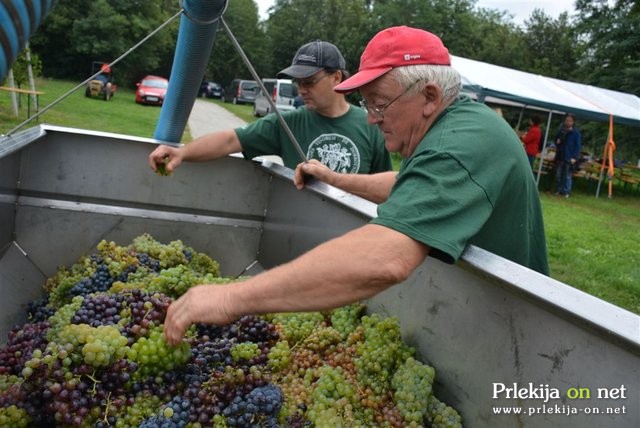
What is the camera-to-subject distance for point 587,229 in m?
10.4

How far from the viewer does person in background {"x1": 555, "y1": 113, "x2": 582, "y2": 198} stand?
14.9 meters

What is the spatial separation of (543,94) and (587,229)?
18.1 feet

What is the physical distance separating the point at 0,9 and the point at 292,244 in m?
2.10

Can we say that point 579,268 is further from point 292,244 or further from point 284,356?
point 284,356

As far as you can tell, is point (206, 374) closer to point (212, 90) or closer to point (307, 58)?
point (307, 58)

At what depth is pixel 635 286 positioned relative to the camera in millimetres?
6613

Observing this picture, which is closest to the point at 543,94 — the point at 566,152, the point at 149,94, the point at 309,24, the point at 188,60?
the point at 566,152

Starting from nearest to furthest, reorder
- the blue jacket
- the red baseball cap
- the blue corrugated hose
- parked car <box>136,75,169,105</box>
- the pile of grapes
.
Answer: the pile of grapes < the red baseball cap < the blue corrugated hose < the blue jacket < parked car <box>136,75,169,105</box>

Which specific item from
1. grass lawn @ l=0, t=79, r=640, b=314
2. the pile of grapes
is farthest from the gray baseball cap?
grass lawn @ l=0, t=79, r=640, b=314

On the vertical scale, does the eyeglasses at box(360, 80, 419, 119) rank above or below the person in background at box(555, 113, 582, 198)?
above

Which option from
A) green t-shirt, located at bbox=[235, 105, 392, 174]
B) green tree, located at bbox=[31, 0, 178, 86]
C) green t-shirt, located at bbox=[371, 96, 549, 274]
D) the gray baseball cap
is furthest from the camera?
green tree, located at bbox=[31, 0, 178, 86]

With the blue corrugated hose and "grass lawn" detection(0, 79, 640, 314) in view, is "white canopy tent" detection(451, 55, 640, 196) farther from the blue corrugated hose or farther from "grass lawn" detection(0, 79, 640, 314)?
the blue corrugated hose

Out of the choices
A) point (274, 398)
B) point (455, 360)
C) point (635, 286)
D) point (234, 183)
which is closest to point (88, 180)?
point (234, 183)

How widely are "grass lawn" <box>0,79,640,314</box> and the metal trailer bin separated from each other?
4311 mm
